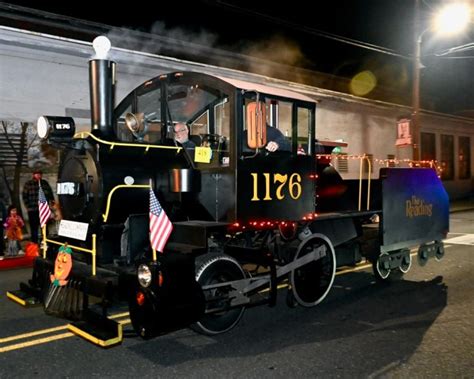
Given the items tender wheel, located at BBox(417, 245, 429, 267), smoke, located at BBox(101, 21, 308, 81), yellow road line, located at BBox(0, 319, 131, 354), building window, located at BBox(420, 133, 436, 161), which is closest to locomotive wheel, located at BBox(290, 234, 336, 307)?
tender wheel, located at BBox(417, 245, 429, 267)

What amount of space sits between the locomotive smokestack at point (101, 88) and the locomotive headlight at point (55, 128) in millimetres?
264

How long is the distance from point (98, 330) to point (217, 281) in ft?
4.47

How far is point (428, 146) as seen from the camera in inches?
977

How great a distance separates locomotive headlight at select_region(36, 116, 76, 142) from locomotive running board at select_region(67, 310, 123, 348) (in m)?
1.82

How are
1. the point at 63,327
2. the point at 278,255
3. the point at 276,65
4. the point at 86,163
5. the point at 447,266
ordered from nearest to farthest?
the point at 86,163 < the point at 63,327 < the point at 278,255 < the point at 447,266 < the point at 276,65

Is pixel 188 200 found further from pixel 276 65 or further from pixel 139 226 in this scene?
pixel 276 65

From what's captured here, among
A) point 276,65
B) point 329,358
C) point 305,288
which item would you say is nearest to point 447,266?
point 305,288

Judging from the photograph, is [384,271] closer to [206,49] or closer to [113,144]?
[113,144]

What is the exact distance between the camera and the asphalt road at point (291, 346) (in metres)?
4.04

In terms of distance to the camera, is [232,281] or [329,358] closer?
[329,358]

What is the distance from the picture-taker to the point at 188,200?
5.25m

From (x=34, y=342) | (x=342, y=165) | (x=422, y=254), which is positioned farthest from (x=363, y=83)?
(x=34, y=342)

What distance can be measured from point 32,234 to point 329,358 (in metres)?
8.44

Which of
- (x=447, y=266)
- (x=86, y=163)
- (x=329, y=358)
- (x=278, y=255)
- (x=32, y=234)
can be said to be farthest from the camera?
(x=32, y=234)
